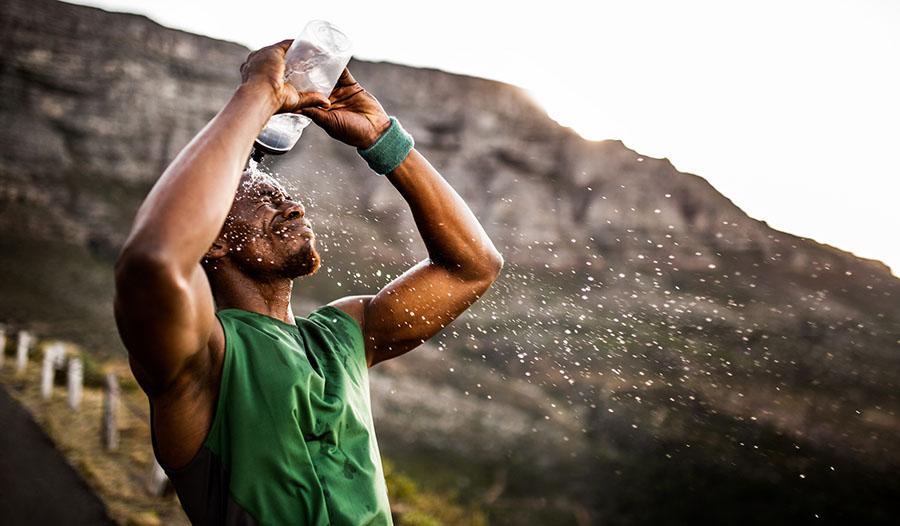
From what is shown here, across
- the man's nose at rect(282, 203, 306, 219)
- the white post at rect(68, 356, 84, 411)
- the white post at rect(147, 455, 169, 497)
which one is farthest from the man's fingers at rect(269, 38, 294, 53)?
the white post at rect(68, 356, 84, 411)

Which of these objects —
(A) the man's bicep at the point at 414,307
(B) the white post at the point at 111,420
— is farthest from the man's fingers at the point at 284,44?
(B) the white post at the point at 111,420

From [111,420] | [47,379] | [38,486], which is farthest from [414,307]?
[47,379]

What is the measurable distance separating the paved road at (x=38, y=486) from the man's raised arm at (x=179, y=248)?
6066 mm

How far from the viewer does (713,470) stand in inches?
609

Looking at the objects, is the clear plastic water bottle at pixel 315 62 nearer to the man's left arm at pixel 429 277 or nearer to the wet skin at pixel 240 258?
the wet skin at pixel 240 258

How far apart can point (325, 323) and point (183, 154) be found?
80 centimetres

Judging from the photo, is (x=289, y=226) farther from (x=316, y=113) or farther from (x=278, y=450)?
(x=278, y=450)

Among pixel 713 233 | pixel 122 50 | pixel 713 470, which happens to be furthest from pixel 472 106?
pixel 713 470

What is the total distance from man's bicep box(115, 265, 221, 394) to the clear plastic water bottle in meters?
0.83

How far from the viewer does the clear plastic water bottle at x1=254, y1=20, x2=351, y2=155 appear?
2.23 meters

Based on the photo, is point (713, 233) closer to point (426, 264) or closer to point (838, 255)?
point (838, 255)

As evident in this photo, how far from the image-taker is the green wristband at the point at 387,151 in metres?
2.13

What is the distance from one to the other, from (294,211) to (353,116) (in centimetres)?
30

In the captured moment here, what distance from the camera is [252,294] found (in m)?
2.10
